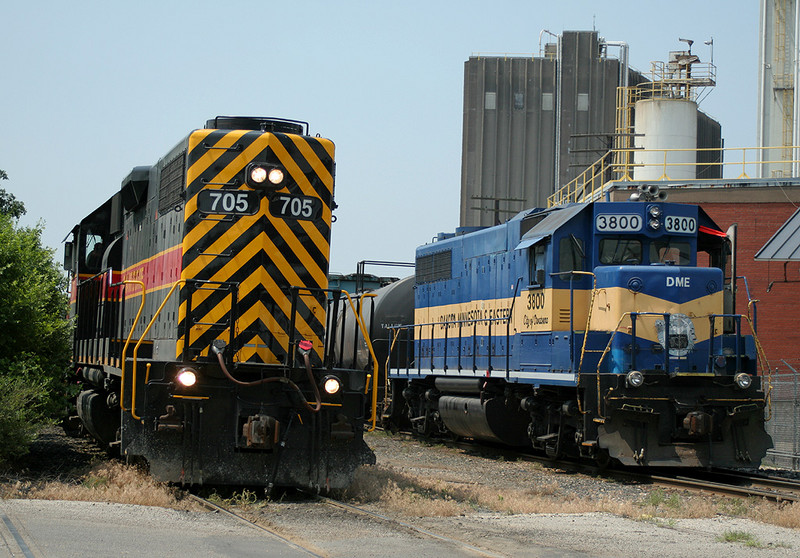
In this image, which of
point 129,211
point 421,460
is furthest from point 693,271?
point 129,211

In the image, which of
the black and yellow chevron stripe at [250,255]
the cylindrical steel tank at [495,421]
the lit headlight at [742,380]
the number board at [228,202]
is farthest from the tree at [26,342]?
the lit headlight at [742,380]

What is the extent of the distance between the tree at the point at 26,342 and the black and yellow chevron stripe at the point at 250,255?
7.85ft

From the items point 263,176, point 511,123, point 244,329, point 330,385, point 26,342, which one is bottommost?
point 330,385

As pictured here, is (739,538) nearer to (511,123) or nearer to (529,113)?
(511,123)

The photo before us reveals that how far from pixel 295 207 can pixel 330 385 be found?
Result: 1.95 m

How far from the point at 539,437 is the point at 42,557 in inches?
361

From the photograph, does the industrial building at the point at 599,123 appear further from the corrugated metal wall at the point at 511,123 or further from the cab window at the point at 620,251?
the cab window at the point at 620,251

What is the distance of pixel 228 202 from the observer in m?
10.0

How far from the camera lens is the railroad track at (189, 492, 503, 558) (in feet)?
23.2

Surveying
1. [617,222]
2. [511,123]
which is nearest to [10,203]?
[511,123]

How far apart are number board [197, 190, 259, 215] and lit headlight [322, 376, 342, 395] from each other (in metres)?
1.91

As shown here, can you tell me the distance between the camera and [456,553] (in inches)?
277

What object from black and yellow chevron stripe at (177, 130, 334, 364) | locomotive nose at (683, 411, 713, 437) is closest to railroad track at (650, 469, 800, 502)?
locomotive nose at (683, 411, 713, 437)

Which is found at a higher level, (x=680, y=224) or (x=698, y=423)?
(x=680, y=224)
